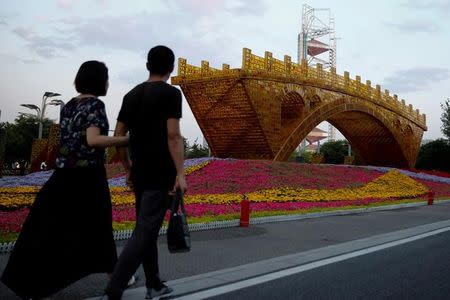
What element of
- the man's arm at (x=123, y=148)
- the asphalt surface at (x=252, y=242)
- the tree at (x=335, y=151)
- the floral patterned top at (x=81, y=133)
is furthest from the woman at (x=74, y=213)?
the tree at (x=335, y=151)

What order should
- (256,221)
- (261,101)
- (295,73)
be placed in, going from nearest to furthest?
(256,221) → (261,101) → (295,73)

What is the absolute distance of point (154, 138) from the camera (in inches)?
149

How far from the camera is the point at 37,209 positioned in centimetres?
369

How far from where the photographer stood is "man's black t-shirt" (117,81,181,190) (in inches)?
148

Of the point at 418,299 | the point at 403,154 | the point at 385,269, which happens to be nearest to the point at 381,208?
the point at 385,269

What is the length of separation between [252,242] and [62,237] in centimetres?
447

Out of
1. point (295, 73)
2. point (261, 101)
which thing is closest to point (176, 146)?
point (261, 101)

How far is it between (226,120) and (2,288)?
23.5 m

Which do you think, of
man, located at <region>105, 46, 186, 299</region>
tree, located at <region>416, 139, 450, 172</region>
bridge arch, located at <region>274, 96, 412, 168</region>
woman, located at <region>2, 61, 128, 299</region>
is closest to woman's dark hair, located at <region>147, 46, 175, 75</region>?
man, located at <region>105, 46, 186, 299</region>

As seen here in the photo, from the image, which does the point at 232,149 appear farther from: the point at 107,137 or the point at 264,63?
the point at 107,137

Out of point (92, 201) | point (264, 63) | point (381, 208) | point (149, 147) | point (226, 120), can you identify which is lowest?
point (381, 208)

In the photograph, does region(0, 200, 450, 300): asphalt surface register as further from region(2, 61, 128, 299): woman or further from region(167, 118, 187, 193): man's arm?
region(167, 118, 187, 193): man's arm

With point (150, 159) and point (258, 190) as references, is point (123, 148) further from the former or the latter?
point (258, 190)

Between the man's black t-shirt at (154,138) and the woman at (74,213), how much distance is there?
0.58 feet
